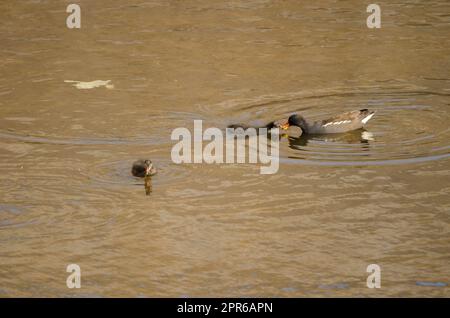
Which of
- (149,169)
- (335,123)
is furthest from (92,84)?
(149,169)

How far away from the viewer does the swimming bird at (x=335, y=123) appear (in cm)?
1162

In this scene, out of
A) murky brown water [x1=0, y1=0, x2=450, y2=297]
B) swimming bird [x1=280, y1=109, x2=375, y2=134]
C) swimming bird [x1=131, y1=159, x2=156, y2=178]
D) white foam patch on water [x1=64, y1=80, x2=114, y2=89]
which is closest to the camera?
murky brown water [x1=0, y1=0, x2=450, y2=297]

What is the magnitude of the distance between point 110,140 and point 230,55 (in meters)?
4.31

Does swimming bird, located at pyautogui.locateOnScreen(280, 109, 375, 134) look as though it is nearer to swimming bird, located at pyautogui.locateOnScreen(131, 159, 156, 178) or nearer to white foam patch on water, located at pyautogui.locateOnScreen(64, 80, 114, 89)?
swimming bird, located at pyautogui.locateOnScreen(131, 159, 156, 178)

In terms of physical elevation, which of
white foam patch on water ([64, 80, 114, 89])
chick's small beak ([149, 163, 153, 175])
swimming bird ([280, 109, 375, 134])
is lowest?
chick's small beak ([149, 163, 153, 175])

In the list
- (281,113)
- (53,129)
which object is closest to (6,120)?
(53,129)

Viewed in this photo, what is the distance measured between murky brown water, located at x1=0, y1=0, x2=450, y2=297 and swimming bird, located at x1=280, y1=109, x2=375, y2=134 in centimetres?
15

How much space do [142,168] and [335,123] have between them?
10.6 feet

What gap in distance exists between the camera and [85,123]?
38.4 feet

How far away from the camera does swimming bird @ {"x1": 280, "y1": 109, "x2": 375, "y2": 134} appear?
38.1 feet

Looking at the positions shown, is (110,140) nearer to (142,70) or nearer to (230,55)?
(142,70)

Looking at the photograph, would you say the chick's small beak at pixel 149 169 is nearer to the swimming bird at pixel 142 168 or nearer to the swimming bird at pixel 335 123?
the swimming bird at pixel 142 168

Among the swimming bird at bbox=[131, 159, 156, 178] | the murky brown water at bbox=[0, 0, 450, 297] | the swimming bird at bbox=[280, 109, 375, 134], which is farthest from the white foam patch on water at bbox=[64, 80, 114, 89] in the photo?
the swimming bird at bbox=[131, 159, 156, 178]

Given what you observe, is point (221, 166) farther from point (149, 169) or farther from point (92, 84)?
point (92, 84)
